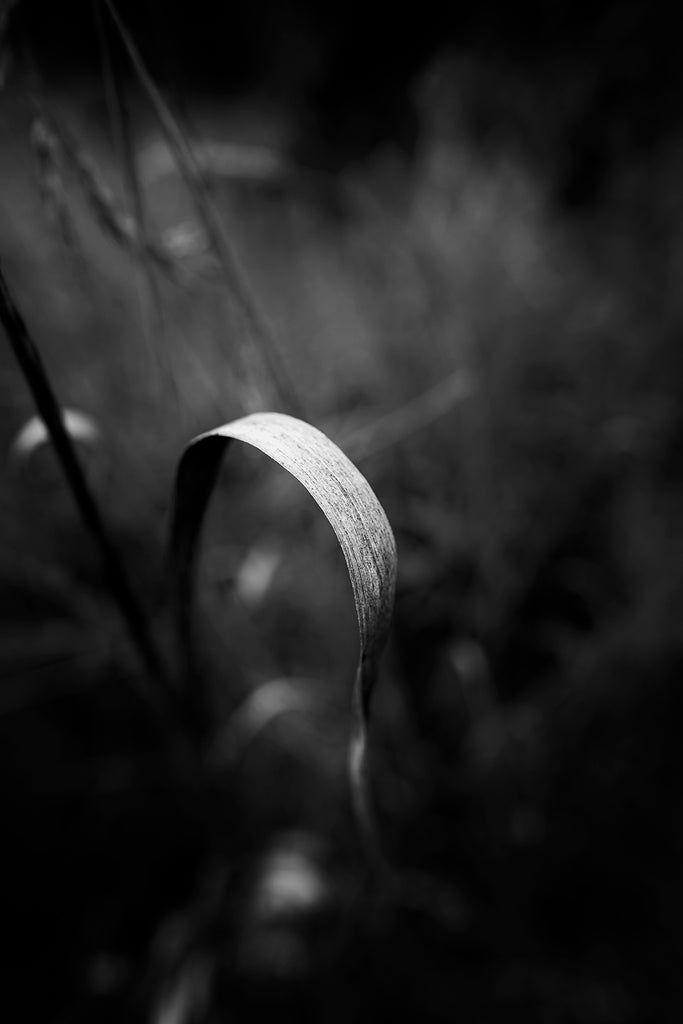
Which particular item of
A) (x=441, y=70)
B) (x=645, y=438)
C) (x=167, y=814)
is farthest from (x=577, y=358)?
(x=167, y=814)

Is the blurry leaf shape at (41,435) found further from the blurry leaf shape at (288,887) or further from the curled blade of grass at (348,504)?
the blurry leaf shape at (288,887)

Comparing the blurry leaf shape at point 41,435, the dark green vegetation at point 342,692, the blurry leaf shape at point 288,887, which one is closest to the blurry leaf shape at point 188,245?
the dark green vegetation at point 342,692

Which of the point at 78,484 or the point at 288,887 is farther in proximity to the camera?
the point at 288,887

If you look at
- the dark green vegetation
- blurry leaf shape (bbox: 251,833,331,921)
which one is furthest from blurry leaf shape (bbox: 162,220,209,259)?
blurry leaf shape (bbox: 251,833,331,921)

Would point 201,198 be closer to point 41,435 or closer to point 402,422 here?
point 41,435

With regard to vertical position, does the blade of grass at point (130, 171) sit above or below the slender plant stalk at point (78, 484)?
above

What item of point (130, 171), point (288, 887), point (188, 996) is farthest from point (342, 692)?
point (130, 171)

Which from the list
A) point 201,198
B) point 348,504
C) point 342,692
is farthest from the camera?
point 342,692

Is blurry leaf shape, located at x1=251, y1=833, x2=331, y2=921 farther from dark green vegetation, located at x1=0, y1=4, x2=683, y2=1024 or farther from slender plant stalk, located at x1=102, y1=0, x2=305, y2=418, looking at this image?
slender plant stalk, located at x1=102, y1=0, x2=305, y2=418
